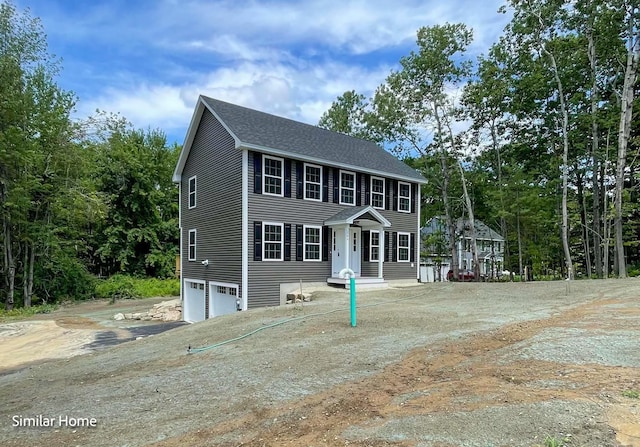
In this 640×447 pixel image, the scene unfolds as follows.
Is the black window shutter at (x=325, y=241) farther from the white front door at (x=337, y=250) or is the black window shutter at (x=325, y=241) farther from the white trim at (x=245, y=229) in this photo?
the white trim at (x=245, y=229)

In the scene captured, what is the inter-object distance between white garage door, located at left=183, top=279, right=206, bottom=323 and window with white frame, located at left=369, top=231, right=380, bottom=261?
737 cm

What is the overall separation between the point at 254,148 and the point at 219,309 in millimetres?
6563

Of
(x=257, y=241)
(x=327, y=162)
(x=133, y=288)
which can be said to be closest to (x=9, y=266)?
(x=133, y=288)

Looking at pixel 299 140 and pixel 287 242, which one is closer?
pixel 287 242

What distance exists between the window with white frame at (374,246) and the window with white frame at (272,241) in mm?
4552

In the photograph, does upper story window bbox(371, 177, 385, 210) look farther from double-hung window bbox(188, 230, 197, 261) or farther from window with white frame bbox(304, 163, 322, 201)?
double-hung window bbox(188, 230, 197, 261)

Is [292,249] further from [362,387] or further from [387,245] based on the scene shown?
[362,387]

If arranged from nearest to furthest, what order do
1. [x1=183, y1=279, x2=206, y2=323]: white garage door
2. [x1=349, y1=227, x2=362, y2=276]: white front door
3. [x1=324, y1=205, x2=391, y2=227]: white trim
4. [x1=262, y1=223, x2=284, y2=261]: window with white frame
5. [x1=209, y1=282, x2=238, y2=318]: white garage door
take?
[x1=262, y1=223, x2=284, y2=261]: window with white frame < [x1=209, y1=282, x2=238, y2=318]: white garage door < [x1=324, y1=205, x2=391, y2=227]: white trim < [x1=349, y1=227, x2=362, y2=276]: white front door < [x1=183, y1=279, x2=206, y2=323]: white garage door

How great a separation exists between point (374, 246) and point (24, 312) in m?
17.5

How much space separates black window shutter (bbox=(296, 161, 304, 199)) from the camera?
15023mm

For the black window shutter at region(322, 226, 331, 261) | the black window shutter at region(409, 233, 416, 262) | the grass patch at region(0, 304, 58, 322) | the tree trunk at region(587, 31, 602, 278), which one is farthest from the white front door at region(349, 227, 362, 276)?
the grass patch at region(0, 304, 58, 322)

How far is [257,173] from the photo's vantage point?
549 inches

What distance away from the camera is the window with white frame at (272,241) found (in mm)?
14023

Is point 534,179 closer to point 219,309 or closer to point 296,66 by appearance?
point 296,66
